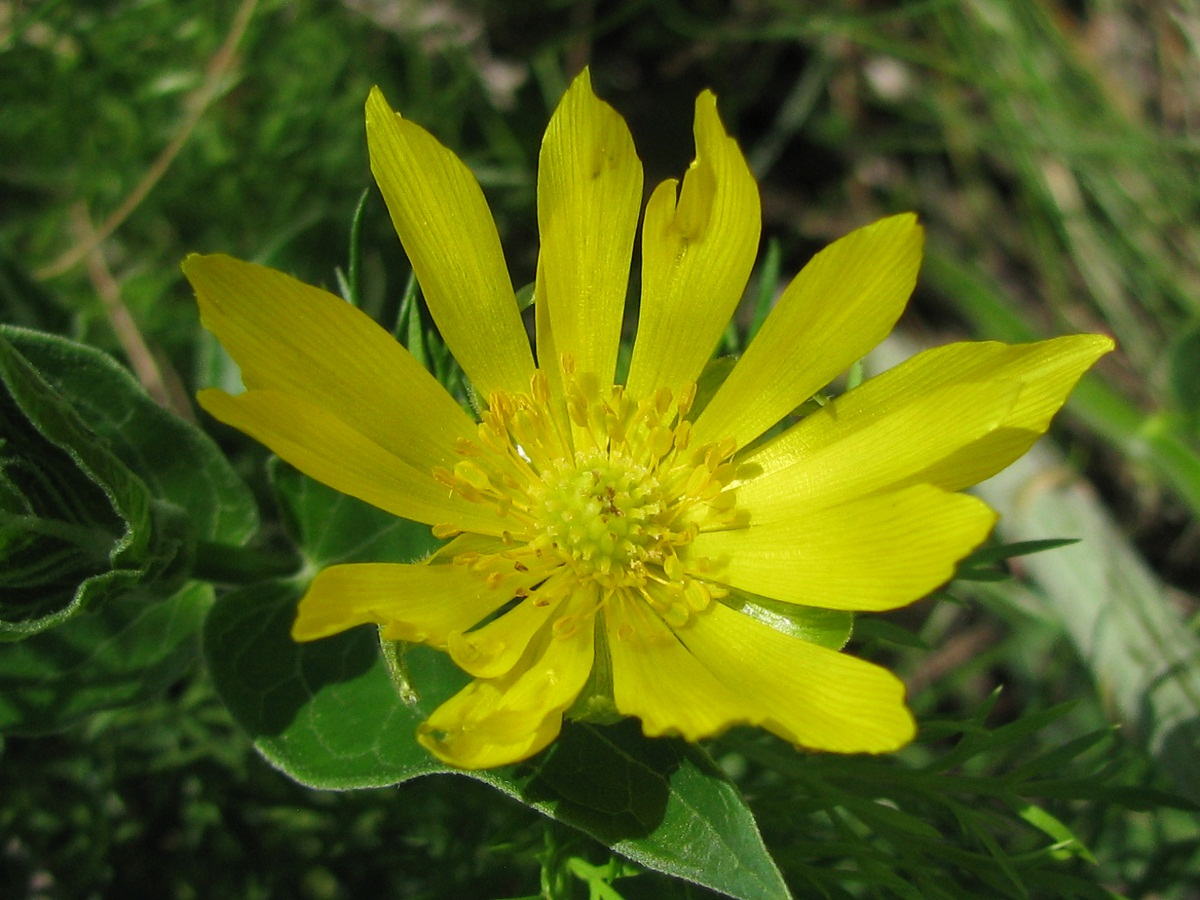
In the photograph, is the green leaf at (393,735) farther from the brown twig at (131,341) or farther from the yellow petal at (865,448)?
the brown twig at (131,341)

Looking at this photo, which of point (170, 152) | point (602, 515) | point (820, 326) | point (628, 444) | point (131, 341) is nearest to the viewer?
point (820, 326)

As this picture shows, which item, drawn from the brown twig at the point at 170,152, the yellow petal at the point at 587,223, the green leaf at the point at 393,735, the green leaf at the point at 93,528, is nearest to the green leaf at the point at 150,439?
the green leaf at the point at 93,528

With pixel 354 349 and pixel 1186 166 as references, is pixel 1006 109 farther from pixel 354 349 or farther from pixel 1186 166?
pixel 354 349

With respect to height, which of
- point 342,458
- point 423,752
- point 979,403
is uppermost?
point 979,403

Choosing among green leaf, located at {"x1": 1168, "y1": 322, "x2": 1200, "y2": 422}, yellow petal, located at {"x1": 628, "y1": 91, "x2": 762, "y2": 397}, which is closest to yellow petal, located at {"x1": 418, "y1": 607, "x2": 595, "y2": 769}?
yellow petal, located at {"x1": 628, "y1": 91, "x2": 762, "y2": 397}

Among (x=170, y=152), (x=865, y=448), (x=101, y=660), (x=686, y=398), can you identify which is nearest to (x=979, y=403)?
(x=865, y=448)

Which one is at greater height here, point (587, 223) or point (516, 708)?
point (587, 223)

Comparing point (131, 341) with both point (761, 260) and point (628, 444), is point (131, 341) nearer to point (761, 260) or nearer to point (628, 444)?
point (628, 444)

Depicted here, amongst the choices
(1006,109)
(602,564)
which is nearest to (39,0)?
(602,564)
